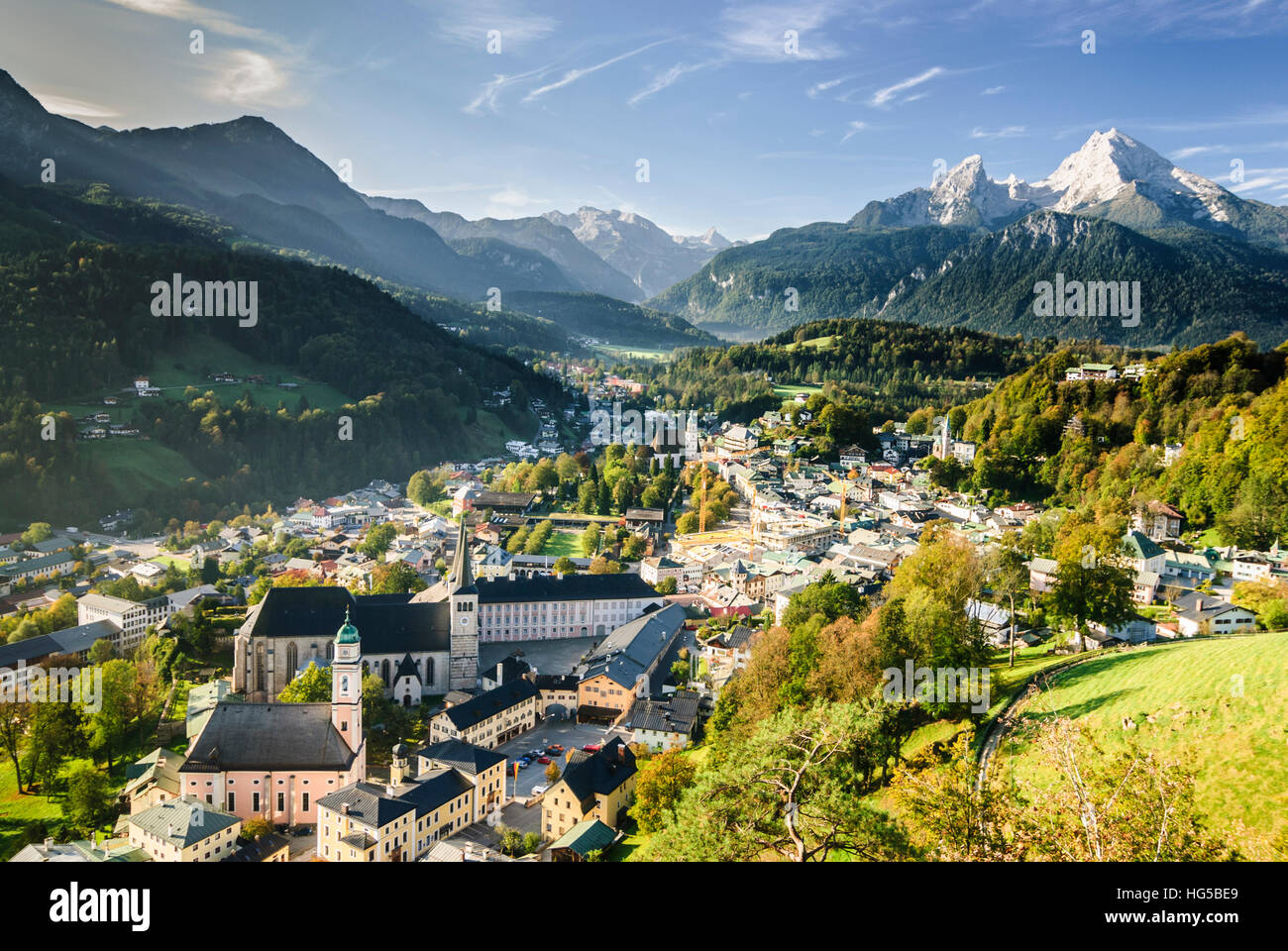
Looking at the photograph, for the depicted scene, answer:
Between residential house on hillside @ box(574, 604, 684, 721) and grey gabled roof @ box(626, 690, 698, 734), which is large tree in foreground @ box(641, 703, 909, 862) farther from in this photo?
residential house on hillside @ box(574, 604, 684, 721)

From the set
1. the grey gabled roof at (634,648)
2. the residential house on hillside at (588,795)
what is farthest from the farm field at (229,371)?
the residential house on hillside at (588,795)

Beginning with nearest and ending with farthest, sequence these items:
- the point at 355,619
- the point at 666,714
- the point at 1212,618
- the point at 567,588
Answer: the point at 1212,618, the point at 666,714, the point at 355,619, the point at 567,588

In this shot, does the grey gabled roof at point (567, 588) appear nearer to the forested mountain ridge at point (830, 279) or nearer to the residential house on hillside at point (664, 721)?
the residential house on hillside at point (664, 721)

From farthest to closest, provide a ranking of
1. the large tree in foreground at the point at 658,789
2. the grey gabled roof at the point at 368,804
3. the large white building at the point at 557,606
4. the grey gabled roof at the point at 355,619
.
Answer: the large white building at the point at 557,606 < the grey gabled roof at the point at 355,619 < the large tree in foreground at the point at 658,789 < the grey gabled roof at the point at 368,804

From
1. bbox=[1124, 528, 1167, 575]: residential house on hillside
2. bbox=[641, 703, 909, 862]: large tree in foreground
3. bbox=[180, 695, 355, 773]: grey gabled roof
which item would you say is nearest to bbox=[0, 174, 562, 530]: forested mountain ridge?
bbox=[180, 695, 355, 773]: grey gabled roof

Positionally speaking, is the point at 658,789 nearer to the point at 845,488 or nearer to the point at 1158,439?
the point at 1158,439

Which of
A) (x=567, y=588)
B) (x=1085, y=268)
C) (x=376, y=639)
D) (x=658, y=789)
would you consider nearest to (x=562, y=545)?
(x=567, y=588)
